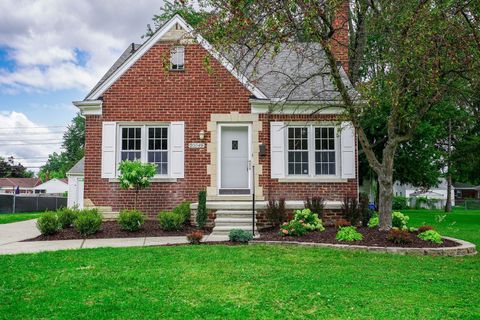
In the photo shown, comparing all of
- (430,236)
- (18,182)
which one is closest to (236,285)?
(430,236)

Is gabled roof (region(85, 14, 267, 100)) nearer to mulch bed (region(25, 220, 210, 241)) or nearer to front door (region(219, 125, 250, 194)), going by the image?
front door (region(219, 125, 250, 194))

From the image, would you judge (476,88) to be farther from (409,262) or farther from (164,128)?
(164,128)

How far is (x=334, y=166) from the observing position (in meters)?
13.3

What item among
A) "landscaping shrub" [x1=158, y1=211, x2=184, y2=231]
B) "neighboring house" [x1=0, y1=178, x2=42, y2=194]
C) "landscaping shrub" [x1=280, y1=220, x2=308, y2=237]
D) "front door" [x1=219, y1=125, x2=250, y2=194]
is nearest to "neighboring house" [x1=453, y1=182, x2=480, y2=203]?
"front door" [x1=219, y1=125, x2=250, y2=194]

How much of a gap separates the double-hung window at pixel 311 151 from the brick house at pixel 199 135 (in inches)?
1.2

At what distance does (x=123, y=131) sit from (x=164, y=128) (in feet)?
4.19

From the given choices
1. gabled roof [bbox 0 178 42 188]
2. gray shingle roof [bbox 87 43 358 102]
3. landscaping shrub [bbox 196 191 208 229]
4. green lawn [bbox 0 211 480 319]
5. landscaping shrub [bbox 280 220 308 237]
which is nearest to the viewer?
green lawn [bbox 0 211 480 319]

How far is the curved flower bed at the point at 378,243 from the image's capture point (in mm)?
8141

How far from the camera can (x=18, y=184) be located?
2527 inches

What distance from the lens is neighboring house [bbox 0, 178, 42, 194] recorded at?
2426 inches

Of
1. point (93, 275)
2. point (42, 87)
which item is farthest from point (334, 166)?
point (42, 87)

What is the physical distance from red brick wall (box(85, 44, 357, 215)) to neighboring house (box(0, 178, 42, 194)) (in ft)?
176

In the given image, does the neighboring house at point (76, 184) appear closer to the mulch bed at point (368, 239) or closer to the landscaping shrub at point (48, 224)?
the landscaping shrub at point (48, 224)

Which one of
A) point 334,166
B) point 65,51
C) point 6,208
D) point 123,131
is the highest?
point 65,51
